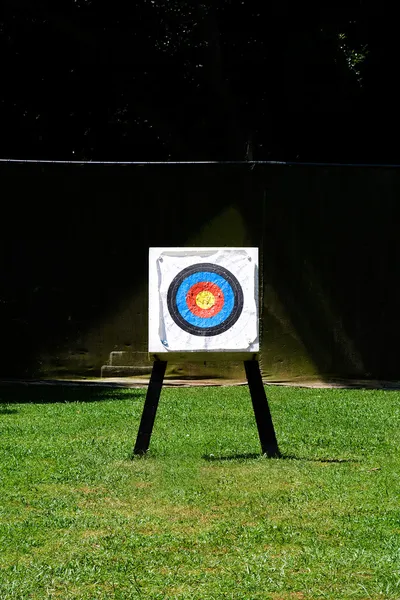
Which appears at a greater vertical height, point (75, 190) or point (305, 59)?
point (305, 59)

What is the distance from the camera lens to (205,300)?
7.00 meters

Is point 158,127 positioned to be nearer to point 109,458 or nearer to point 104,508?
point 109,458

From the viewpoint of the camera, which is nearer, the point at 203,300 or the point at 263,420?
the point at 263,420

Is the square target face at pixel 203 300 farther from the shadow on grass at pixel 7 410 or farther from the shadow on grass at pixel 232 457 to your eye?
the shadow on grass at pixel 7 410

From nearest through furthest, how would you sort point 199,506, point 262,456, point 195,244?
point 199,506
point 262,456
point 195,244

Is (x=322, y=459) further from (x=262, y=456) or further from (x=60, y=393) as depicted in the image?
(x=60, y=393)

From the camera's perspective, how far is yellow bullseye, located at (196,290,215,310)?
6984 millimetres

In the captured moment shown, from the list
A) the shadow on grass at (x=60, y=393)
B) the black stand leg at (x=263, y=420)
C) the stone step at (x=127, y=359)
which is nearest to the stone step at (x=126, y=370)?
the stone step at (x=127, y=359)

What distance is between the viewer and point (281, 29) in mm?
18812

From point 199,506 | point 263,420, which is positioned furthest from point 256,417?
point 199,506

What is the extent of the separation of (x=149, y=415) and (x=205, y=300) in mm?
852

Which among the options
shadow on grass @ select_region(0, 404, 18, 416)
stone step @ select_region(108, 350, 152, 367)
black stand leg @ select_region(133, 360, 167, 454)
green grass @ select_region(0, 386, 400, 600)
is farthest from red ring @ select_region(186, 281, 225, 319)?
stone step @ select_region(108, 350, 152, 367)

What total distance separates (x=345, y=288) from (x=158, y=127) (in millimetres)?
8401

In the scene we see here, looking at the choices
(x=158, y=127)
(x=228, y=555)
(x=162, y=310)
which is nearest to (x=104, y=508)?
(x=228, y=555)
